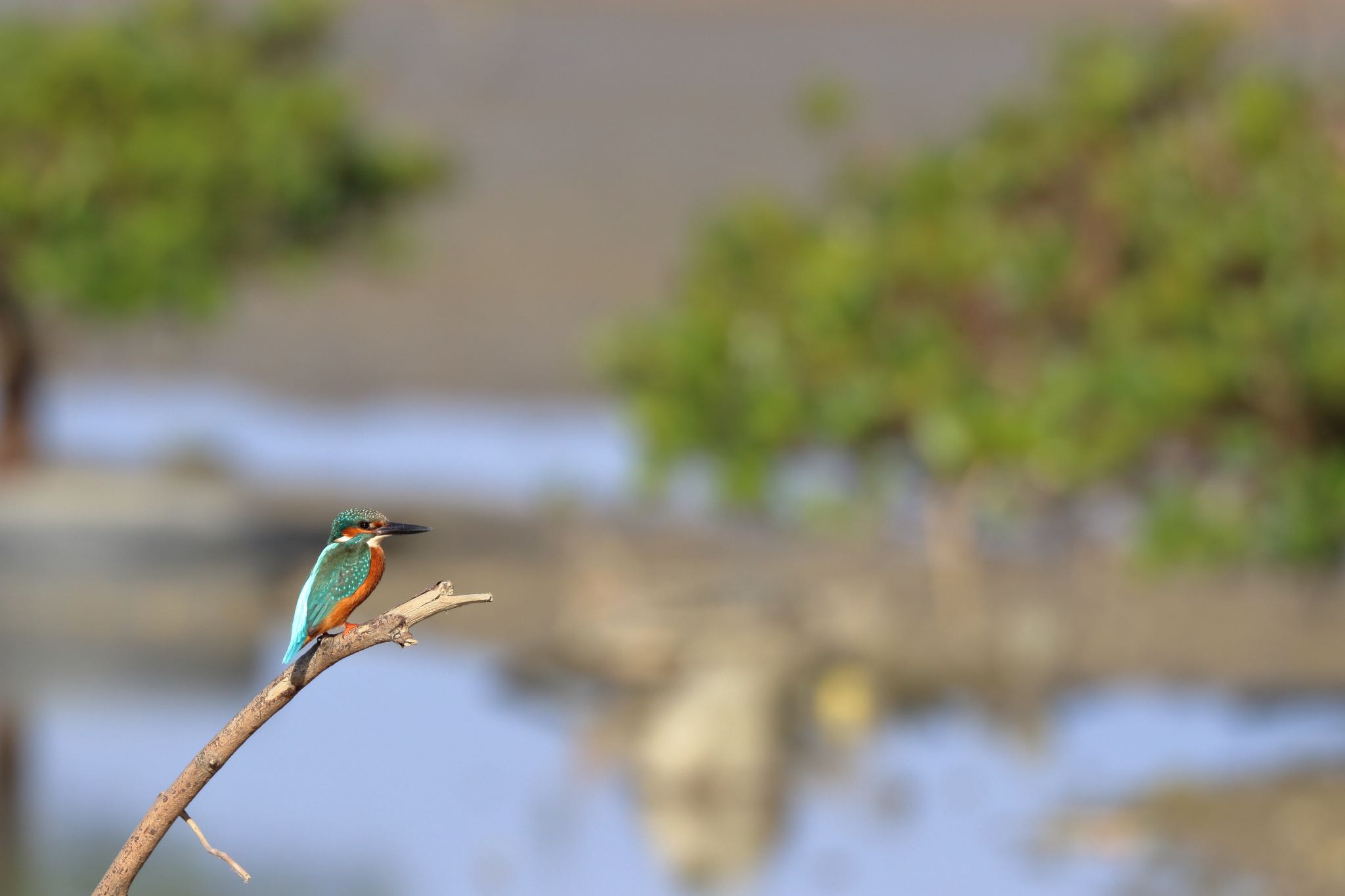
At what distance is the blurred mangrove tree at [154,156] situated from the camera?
2717 cm

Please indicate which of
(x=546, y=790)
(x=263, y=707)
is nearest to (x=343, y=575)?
(x=263, y=707)

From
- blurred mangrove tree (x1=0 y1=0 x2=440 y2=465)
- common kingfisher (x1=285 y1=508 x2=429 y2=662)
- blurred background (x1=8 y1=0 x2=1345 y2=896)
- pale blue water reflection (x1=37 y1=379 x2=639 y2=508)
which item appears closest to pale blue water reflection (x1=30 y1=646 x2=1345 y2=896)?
blurred background (x1=8 y1=0 x2=1345 y2=896)

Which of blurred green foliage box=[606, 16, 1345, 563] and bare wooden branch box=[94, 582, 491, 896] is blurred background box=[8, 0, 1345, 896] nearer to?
blurred green foliage box=[606, 16, 1345, 563]

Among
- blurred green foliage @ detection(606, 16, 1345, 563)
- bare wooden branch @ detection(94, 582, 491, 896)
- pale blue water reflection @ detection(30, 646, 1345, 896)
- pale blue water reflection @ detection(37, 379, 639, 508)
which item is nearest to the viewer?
bare wooden branch @ detection(94, 582, 491, 896)

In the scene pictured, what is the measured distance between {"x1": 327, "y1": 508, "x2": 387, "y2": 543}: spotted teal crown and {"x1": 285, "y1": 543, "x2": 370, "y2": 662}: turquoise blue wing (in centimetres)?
3

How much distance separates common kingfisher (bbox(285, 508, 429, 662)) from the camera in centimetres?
385

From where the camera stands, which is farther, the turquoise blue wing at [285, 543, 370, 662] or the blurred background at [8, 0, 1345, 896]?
the blurred background at [8, 0, 1345, 896]

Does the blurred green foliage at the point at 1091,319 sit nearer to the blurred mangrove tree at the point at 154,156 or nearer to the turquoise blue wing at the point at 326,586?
the turquoise blue wing at the point at 326,586

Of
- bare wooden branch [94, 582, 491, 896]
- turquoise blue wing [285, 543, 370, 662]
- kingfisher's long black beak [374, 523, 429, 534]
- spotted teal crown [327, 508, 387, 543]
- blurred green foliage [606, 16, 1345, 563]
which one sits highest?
blurred green foliage [606, 16, 1345, 563]

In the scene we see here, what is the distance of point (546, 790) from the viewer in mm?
23359

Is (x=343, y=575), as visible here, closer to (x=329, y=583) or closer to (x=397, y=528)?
(x=329, y=583)

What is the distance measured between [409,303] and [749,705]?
39968 mm

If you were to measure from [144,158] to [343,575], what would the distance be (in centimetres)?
2432

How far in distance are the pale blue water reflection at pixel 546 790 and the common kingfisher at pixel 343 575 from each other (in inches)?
610
